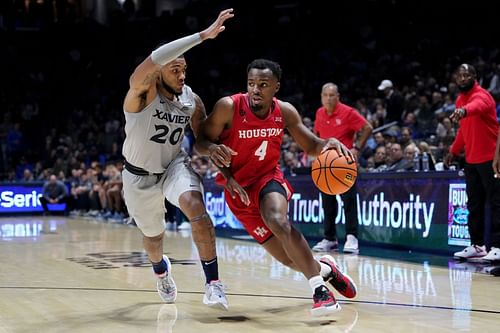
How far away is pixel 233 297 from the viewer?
213 inches

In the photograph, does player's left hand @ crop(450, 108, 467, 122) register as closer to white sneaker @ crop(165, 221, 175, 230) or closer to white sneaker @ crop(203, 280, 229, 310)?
white sneaker @ crop(203, 280, 229, 310)

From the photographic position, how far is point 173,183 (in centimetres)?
502

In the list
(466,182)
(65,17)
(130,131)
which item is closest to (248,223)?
(130,131)

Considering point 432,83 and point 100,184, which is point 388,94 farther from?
point 100,184

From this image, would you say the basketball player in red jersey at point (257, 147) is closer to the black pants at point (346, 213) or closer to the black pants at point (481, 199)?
the black pants at point (481, 199)

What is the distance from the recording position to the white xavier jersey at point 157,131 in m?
4.98

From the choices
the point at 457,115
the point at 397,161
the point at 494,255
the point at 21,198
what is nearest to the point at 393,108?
the point at 397,161

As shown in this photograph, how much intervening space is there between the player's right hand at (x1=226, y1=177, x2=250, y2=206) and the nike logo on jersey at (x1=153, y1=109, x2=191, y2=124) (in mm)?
534

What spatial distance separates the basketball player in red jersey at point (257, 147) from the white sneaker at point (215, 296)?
458 mm

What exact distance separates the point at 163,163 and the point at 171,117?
35 centimetres

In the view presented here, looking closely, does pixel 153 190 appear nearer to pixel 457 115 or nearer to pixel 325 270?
pixel 325 270

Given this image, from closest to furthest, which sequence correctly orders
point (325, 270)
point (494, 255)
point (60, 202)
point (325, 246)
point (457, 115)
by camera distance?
1. point (325, 270)
2. point (457, 115)
3. point (494, 255)
4. point (325, 246)
5. point (60, 202)


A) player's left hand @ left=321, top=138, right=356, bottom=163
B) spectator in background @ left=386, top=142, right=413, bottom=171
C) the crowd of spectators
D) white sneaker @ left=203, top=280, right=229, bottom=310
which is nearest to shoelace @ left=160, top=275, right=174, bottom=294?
white sneaker @ left=203, top=280, right=229, bottom=310

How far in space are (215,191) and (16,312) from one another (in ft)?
26.8
